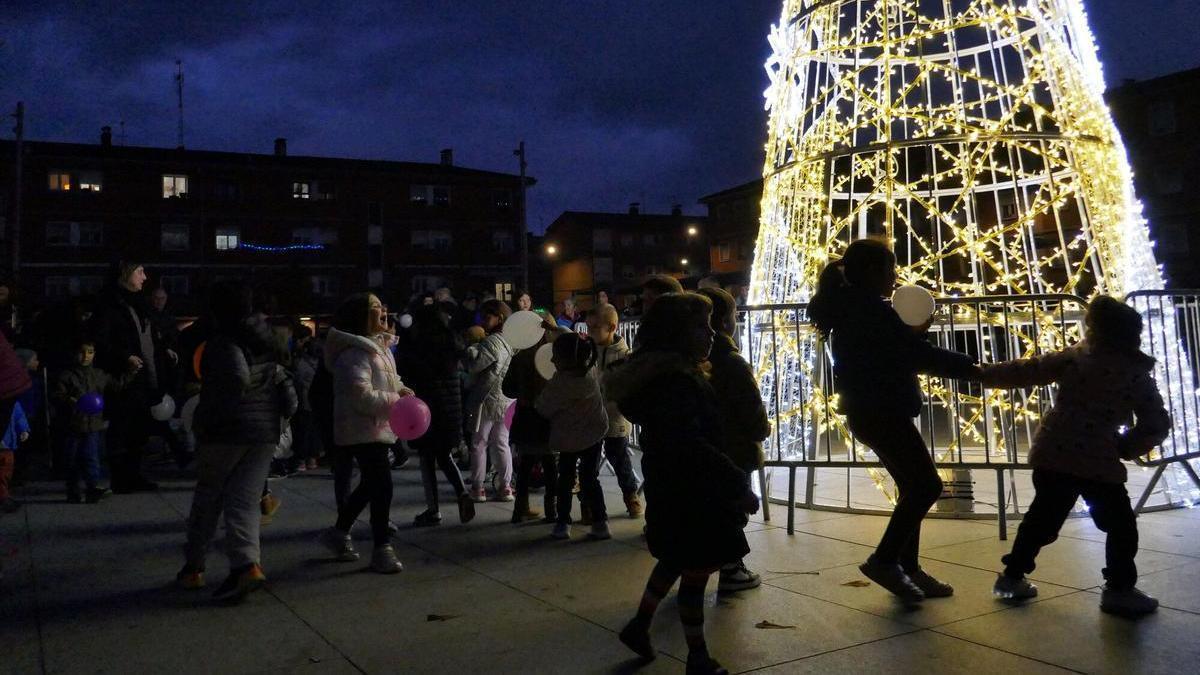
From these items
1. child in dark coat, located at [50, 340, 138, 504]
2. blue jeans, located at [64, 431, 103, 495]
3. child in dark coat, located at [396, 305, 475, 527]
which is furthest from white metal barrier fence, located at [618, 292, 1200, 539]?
blue jeans, located at [64, 431, 103, 495]

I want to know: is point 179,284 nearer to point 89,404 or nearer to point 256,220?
point 256,220

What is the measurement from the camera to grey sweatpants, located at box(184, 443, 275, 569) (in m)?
4.38

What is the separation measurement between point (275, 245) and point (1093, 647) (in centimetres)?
4328

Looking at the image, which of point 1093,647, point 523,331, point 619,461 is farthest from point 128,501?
point 1093,647

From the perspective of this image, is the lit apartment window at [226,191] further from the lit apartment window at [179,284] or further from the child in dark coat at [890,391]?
the child in dark coat at [890,391]

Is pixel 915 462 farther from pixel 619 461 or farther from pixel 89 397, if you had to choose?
pixel 89 397

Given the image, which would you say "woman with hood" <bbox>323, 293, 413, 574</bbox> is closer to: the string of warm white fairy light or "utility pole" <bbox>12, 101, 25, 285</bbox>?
the string of warm white fairy light

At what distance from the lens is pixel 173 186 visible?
134ft

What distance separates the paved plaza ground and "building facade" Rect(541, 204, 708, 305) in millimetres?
49693

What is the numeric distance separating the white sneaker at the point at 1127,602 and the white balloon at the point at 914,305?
1.49 m

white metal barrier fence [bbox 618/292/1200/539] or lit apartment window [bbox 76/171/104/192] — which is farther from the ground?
lit apartment window [bbox 76/171/104/192]

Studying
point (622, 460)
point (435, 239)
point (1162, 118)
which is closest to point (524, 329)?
point (622, 460)

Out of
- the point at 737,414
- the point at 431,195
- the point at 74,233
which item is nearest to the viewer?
the point at 737,414

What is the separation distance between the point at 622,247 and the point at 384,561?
174 feet
